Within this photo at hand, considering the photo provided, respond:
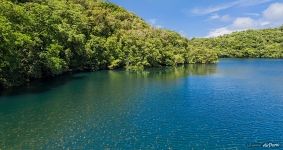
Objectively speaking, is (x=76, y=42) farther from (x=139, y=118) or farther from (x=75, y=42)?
(x=139, y=118)

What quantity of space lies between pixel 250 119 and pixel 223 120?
13.4 ft

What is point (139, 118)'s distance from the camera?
4662 centimetres

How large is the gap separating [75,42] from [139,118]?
72.0 metres

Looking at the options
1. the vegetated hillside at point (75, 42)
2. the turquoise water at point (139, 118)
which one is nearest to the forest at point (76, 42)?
the vegetated hillside at point (75, 42)

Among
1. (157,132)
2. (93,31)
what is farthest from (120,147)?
(93,31)

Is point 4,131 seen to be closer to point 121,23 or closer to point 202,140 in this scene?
point 202,140

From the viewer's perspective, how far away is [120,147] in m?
34.0

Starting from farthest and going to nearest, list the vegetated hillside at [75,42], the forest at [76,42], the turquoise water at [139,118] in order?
the forest at [76,42] → the vegetated hillside at [75,42] → the turquoise water at [139,118]

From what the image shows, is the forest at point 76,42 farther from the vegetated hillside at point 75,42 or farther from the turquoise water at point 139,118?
the turquoise water at point 139,118

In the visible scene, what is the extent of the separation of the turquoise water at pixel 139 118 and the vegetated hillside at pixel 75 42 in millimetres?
7953

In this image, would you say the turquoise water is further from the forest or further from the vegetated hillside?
the vegetated hillside

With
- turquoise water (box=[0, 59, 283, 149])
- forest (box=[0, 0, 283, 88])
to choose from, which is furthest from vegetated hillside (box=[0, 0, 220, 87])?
turquoise water (box=[0, 59, 283, 149])

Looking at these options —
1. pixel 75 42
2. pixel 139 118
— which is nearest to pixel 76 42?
pixel 75 42

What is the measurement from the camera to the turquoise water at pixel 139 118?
35.8m
